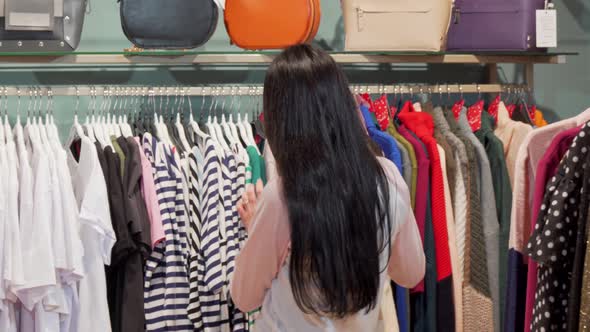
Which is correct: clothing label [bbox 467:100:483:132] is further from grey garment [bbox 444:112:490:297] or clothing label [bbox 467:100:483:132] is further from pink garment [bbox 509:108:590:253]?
pink garment [bbox 509:108:590:253]

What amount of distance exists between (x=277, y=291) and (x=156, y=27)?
1.39m

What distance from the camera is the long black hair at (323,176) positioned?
1.87 metres

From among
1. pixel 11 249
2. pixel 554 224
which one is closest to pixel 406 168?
pixel 554 224

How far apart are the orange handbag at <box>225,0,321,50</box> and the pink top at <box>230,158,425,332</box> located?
118 centimetres

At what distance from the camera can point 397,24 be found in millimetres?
3191

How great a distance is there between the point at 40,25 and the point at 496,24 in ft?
5.31

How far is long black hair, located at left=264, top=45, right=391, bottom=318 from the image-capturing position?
1.87 m

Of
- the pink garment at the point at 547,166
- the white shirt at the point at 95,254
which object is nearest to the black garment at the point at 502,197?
the pink garment at the point at 547,166

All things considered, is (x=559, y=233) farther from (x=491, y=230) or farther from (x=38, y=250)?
(x=38, y=250)

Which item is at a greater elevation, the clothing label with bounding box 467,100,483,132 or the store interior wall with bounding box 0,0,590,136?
the store interior wall with bounding box 0,0,590,136

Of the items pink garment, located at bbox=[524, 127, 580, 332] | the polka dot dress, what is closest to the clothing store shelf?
pink garment, located at bbox=[524, 127, 580, 332]

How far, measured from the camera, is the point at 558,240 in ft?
6.41

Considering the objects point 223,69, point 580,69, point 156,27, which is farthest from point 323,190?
point 580,69

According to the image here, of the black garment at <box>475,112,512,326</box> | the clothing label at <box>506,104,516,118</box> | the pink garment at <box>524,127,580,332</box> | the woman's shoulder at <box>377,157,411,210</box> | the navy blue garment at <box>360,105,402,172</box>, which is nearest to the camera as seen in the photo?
the woman's shoulder at <box>377,157,411,210</box>
